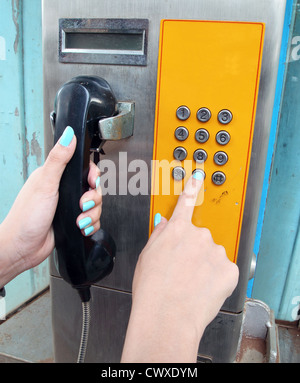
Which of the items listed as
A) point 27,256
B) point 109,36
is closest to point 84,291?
point 27,256

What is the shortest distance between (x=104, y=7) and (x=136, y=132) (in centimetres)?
19

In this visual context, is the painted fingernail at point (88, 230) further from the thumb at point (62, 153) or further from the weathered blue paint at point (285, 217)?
the weathered blue paint at point (285, 217)

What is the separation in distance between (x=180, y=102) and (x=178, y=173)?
106mm

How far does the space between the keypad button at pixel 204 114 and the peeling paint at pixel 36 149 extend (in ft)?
2.76

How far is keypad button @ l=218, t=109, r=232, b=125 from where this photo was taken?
→ 1.46 ft

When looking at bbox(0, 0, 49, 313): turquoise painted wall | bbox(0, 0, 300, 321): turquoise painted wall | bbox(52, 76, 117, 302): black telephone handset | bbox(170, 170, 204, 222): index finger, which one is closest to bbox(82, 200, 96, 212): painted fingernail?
bbox(52, 76, 117, 302): black telephone handset

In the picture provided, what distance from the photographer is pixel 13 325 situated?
108 centimetres

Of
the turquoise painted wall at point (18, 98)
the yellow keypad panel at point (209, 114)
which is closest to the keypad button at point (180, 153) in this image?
the yellow keypad panel at point (209, 114)

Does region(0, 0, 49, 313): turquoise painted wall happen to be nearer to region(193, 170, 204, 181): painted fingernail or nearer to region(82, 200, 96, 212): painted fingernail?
region(82, 200, 96, 212): painted fingernail

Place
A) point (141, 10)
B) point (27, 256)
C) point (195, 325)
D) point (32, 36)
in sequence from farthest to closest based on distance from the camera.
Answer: point (32, 36) → point (27, 256) → point (141, 10) → point (195, 325)

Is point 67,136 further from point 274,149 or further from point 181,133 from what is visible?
point 274,149

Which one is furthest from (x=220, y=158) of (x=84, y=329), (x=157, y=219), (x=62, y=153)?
(x=84, y=329)
